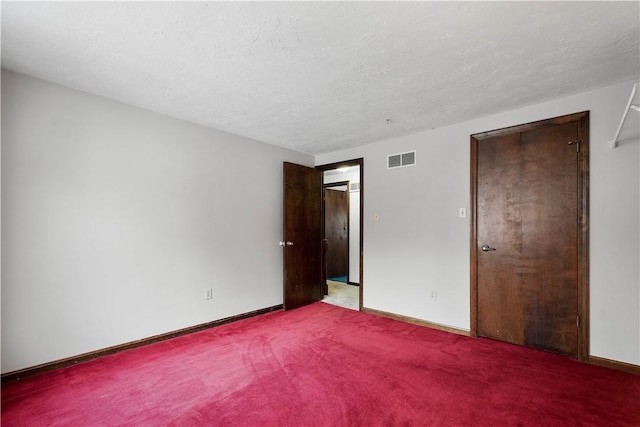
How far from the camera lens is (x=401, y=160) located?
390 cm

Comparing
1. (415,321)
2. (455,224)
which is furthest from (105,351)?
(455,224)

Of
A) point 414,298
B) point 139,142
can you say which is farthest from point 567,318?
point 139,142

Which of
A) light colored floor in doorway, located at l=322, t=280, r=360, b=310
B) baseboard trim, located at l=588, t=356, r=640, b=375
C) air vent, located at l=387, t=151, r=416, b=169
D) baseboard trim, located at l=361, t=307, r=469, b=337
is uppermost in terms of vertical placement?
air vent, located at l=387, t=151, r=416, b=169

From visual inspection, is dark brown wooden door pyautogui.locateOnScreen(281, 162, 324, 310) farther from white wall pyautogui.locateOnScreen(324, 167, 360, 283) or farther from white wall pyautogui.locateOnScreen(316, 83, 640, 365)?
white wall pyautogui.locateOnScreen(324, 167, 360, 283)

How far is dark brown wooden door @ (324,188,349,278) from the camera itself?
22.1 feet

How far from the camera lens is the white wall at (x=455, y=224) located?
8.04 feet

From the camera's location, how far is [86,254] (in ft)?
8.61

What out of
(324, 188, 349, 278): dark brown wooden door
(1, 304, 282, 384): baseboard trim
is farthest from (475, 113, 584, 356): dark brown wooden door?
(324, 188, 349, 278): dark brown wooden door

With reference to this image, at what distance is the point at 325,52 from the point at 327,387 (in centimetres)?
243

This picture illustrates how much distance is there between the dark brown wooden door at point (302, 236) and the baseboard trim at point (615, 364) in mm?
3316

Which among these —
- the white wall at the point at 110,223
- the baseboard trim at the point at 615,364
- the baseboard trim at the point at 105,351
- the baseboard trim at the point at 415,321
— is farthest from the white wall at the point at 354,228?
the baseboard trim at the point at 615,364

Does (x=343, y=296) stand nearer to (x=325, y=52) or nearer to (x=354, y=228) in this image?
(x=354, y=228)

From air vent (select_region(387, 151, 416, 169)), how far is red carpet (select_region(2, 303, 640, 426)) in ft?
7.10

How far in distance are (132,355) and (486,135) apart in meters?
4.25
